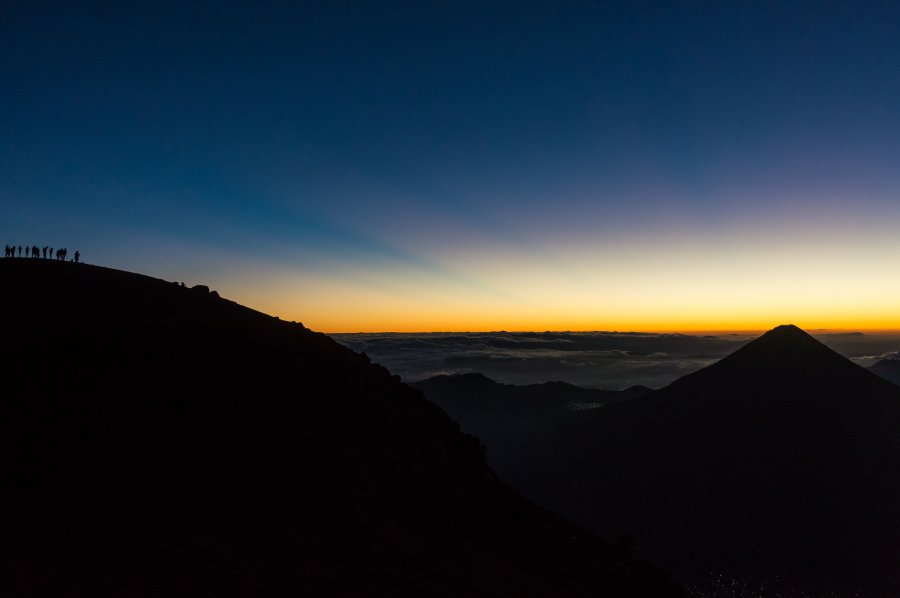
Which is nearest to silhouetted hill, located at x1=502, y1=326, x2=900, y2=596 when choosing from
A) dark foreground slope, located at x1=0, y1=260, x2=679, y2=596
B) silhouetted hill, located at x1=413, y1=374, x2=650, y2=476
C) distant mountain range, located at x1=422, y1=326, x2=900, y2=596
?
distant mountain range, located at x1=422, y1=326, x2=900, y2=596

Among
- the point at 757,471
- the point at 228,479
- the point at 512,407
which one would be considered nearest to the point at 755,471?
the point at 757,471

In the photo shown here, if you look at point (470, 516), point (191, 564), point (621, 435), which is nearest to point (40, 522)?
point (191, 564)

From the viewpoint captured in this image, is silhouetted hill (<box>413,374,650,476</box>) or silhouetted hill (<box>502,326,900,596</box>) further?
silhouetted hill (<box>413,374,650,476</box>)

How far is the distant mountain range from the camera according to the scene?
53125mm

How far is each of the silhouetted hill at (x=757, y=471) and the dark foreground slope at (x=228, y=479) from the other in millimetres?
45227

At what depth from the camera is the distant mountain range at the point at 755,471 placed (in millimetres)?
53125

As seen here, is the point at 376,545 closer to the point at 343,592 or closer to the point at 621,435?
the point at 343,592

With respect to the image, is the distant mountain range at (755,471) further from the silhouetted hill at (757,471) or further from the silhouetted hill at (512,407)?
the silhouetted hill at (512,407)

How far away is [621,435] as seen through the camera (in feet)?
279

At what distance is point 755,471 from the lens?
2670 inches

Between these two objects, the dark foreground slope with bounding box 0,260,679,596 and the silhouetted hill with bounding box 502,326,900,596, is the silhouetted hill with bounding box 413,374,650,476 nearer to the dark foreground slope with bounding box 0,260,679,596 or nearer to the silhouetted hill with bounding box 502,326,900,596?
the silhouetted hill with bounding box 502,326,900,596

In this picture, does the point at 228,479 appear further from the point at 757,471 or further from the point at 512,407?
the point at 512,407

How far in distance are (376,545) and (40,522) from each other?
7.60m

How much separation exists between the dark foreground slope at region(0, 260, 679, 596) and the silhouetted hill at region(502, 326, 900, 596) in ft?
148
